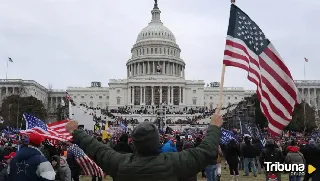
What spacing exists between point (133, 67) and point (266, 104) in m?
117

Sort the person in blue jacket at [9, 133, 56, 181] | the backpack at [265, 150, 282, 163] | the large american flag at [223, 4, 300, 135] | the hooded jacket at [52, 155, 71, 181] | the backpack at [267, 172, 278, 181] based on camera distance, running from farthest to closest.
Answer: the backpack at [265, 150, 282, 163] → the backpack at [267, 172, 278, 181] → the hooded jacket at [52, 155, 71, 181] → the large american flag at [223, 4, 300, 135] → the person in blue jacket at [9, 133, 56, 181]

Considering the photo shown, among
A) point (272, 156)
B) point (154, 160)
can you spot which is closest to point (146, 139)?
point (154, 160)

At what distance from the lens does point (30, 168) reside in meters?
5.89

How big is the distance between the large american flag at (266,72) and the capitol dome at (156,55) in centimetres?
11143

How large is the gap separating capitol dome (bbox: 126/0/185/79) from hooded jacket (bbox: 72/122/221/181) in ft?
378

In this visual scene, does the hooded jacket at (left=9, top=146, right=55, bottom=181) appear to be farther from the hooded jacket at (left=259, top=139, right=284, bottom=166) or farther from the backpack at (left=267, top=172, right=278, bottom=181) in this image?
the hooded jacket at (left=259, top=139, right=284, bottom=166)

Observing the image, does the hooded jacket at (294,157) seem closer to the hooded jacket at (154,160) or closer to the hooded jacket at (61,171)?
the hooded jacket at (61,171)

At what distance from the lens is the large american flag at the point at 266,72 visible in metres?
7.15

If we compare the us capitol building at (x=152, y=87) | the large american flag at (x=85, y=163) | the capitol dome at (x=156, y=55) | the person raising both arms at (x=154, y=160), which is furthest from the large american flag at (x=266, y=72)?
the capitol dome at (x=156, y=55)

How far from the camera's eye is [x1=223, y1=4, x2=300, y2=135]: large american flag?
7.15 metres

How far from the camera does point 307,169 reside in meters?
11.9

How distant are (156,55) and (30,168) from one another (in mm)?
116721

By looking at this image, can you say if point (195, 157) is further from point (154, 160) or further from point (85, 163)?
point (85, 163)

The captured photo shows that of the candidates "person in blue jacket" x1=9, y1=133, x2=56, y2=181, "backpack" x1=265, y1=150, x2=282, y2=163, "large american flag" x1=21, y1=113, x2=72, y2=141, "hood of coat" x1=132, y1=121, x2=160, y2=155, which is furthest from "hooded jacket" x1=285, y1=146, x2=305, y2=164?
"hood of coat" x1=132, y1=121, x2=160, y2=155
